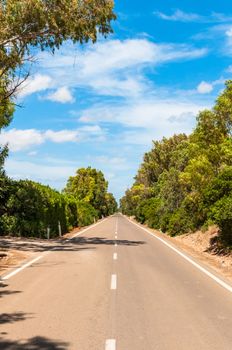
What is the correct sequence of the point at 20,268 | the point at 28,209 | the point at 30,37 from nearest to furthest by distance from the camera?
the point at 20,268 → the point at 30,37 → the point at 28,209

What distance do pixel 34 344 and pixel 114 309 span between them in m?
2.63

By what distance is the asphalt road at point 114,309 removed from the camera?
659 cm

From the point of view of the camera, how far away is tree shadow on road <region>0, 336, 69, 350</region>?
6.16m

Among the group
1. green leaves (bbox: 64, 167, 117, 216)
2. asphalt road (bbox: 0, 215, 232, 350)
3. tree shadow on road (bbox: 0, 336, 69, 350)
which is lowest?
tree shadow on road (bbox: 0, 336, 69, 350)

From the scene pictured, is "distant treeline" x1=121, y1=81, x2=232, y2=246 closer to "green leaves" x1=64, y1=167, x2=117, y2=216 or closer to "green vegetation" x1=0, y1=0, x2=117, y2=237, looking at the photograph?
"green vegetation" x1=0, y1=0, x2=117, y2=237

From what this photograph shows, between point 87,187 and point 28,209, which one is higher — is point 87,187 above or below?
above

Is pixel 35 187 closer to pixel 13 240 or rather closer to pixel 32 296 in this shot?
pixel 13 240

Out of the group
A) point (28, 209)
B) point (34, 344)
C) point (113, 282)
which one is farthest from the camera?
point (28, 209)

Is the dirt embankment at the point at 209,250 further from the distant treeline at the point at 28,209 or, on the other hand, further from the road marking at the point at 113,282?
the distant treeline at the point at 28,209

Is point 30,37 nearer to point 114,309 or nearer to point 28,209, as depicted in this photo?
point 28,209

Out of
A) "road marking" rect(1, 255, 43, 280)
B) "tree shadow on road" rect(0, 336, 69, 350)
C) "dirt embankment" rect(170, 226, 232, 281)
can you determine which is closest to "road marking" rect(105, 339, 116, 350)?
"tree shadow on road" rect(0, 336, 69, 350)

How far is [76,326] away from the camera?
7414 millimetres

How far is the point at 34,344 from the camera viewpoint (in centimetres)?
635

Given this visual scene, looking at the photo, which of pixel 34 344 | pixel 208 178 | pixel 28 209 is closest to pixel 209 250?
pixel 208 178
